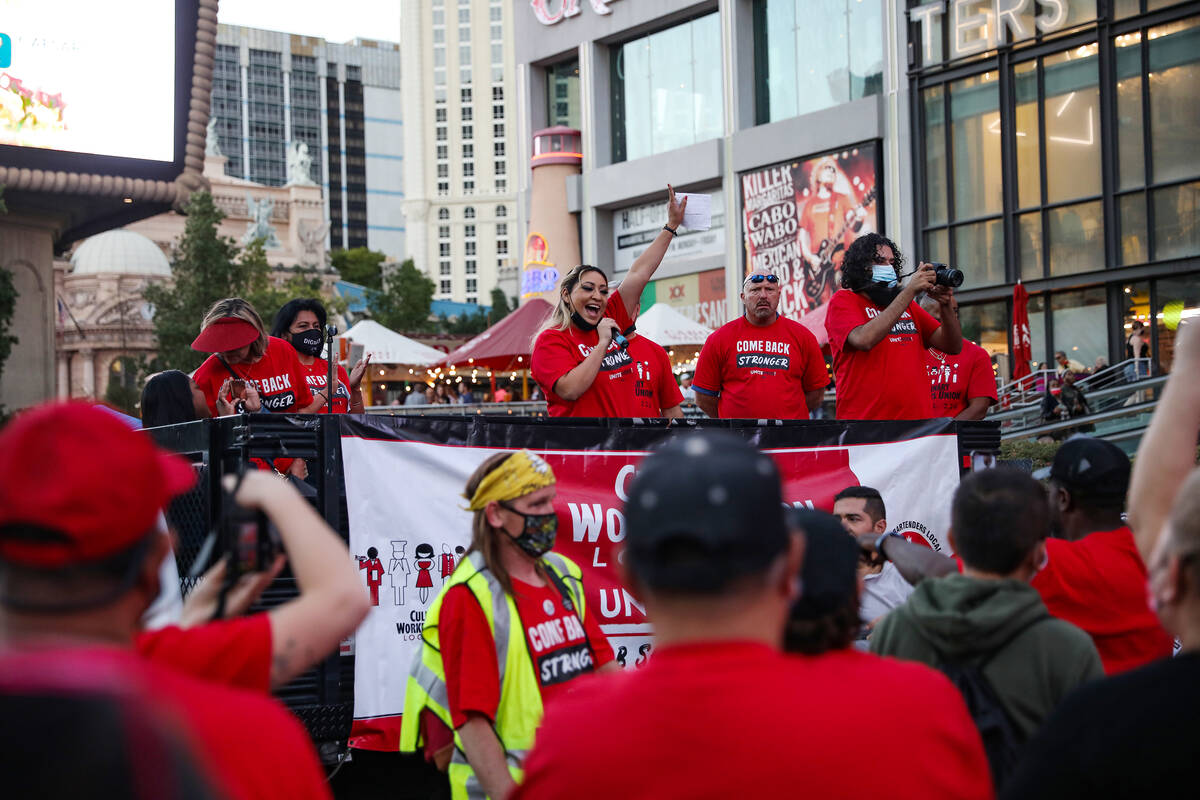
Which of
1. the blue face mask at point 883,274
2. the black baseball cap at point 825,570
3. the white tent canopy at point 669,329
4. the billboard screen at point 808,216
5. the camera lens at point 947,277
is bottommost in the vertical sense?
the black baseball cap at point 825,570

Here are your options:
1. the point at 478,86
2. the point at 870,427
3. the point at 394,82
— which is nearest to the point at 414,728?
the point at 870,427

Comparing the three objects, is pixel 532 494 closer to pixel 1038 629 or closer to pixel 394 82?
pixel 1038 629

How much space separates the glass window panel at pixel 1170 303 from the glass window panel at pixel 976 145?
13.2ft

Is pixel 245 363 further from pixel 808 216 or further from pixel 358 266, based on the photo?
pixel 358 266

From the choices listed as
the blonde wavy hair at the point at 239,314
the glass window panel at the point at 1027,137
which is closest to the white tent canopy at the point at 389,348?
the glass window panel at the point at 1027,137

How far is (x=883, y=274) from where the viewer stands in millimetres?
6711

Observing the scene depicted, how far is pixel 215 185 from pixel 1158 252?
303 ft

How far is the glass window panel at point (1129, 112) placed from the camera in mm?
23406

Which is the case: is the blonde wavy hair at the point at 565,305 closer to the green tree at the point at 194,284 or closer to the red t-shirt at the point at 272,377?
the red t-shirt at the point at 272,377

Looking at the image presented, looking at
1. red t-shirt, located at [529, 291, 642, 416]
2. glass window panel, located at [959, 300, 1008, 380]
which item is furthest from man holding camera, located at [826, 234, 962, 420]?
glass window panel, located at [959, 300, 1008, 380]

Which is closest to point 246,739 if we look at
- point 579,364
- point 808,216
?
point 579,364

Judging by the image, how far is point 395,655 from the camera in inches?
192

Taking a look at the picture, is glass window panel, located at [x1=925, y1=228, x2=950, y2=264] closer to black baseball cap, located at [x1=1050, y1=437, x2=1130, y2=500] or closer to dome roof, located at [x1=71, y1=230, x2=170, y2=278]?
black baseball cap, located at [x1=1050, y1=437, x2=1130, y2=500]

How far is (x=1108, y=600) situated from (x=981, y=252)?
2401 centimetres
